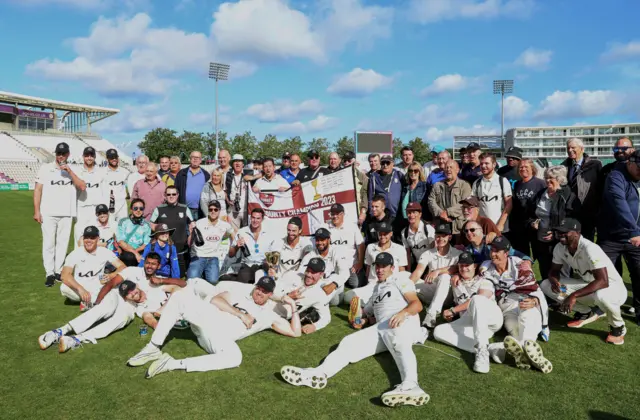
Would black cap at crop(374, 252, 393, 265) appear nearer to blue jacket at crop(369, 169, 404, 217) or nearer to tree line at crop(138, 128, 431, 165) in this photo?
blue jacket at crop(369, 169, 404, 217)

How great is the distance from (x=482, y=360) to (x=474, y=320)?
47 centimetres

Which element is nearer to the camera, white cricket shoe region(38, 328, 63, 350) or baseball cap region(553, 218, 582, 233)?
white cricket shoe region(38, 328, 63, 350)

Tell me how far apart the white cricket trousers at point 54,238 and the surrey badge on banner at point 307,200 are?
3371 mm

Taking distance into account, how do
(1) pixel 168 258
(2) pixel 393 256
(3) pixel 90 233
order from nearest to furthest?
(3) pixel 90 233, (2) pixel 393 256, (1) pixel 168 258

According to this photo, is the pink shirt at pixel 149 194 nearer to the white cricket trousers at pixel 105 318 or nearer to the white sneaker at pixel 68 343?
the white cricket trousers at pixel 105 318

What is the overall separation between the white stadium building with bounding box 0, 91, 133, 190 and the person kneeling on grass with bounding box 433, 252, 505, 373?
2144 inches

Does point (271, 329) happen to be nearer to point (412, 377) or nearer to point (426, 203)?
point (412, 377)

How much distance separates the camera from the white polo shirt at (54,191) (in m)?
7.98

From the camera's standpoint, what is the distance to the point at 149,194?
862cm

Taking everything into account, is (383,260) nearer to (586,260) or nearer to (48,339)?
(586,260)

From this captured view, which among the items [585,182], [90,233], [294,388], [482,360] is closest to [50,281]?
[90,233]

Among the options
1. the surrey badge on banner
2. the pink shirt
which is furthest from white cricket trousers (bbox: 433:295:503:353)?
the pink shirt

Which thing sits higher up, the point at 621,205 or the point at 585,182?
the point at 585,182

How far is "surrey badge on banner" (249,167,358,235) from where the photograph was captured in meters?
8.65
